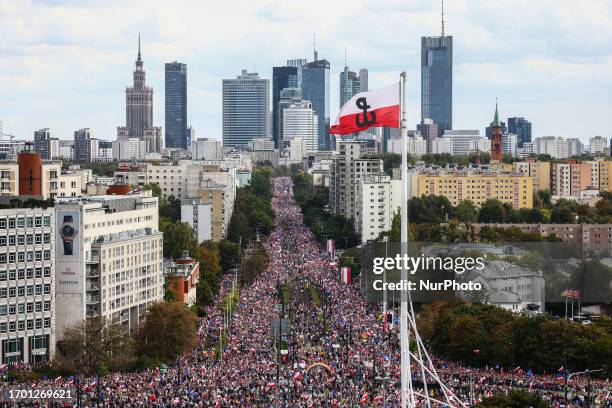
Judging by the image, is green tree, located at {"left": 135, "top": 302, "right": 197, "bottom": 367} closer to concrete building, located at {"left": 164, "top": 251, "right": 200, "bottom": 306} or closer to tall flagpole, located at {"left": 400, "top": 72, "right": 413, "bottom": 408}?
concrete building, located at {"left": 164, "top": 251, "right": 200, "bottom": 306}

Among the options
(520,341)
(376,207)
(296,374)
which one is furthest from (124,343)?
(376,207)

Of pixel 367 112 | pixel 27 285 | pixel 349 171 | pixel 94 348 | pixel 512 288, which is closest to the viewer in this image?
pixel 367 112

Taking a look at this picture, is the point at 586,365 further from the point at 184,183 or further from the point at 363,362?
the point at 184,183

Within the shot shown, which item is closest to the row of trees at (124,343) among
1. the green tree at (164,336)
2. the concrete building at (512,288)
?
the green tree at (164,336)

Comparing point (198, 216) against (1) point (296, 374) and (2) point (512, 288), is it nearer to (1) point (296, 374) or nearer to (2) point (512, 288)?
(2) point (512, 288)

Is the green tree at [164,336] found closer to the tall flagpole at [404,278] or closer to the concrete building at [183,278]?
the concrete building at [183,278]

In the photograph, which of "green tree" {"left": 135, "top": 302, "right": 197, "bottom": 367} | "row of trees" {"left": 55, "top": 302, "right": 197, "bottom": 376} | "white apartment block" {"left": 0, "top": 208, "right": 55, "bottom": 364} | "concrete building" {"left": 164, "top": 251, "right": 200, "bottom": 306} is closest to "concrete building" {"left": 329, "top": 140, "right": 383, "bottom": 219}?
"concrete building" {"left": 164, "top": 251, "right": 200, "bottom": 306}
